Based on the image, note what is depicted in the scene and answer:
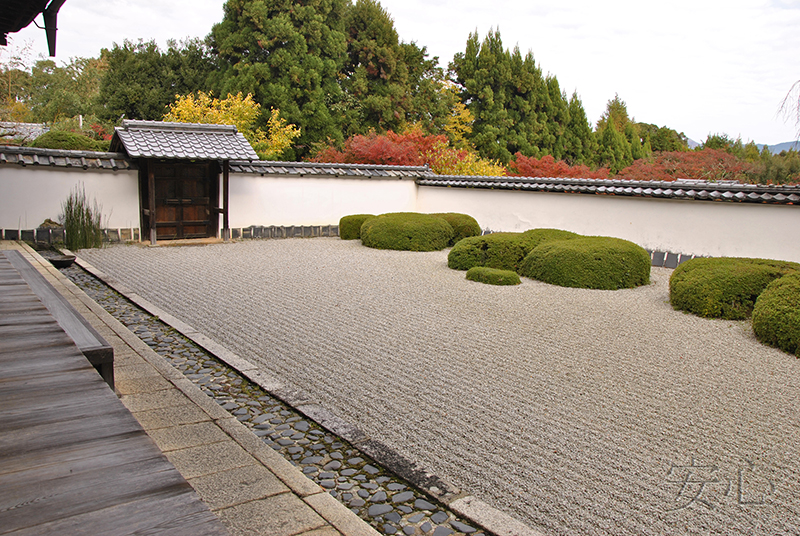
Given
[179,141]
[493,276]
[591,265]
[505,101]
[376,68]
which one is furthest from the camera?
[505,101]

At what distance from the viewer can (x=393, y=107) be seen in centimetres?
2408

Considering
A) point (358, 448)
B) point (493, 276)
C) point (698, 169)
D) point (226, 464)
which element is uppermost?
point (698, 169)

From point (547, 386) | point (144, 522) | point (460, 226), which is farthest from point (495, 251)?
point (144, 522)

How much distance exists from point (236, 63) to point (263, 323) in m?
19.7

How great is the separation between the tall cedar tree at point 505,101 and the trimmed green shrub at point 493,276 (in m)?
19.1

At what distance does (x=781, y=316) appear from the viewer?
17.6ft

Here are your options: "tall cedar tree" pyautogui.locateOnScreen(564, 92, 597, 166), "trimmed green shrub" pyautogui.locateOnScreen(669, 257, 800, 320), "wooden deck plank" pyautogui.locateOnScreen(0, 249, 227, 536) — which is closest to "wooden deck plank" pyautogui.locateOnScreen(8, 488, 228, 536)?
"wooden deck plank" pyautogui.locateOnScreen(0, 249, 227, 536)

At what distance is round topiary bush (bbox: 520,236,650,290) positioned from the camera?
8055 millimetres

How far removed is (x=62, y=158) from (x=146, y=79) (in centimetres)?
1482

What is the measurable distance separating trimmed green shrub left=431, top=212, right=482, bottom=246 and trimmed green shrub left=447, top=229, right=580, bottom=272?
269cm

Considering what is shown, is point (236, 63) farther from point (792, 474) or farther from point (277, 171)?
point (792, 474)

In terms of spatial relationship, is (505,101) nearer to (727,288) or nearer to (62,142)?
(62,142)

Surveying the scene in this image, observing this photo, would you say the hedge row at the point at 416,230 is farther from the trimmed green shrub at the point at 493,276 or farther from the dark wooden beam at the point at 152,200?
the dark wooden beam at the point at 152,200

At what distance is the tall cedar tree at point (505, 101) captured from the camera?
87.8 feet
